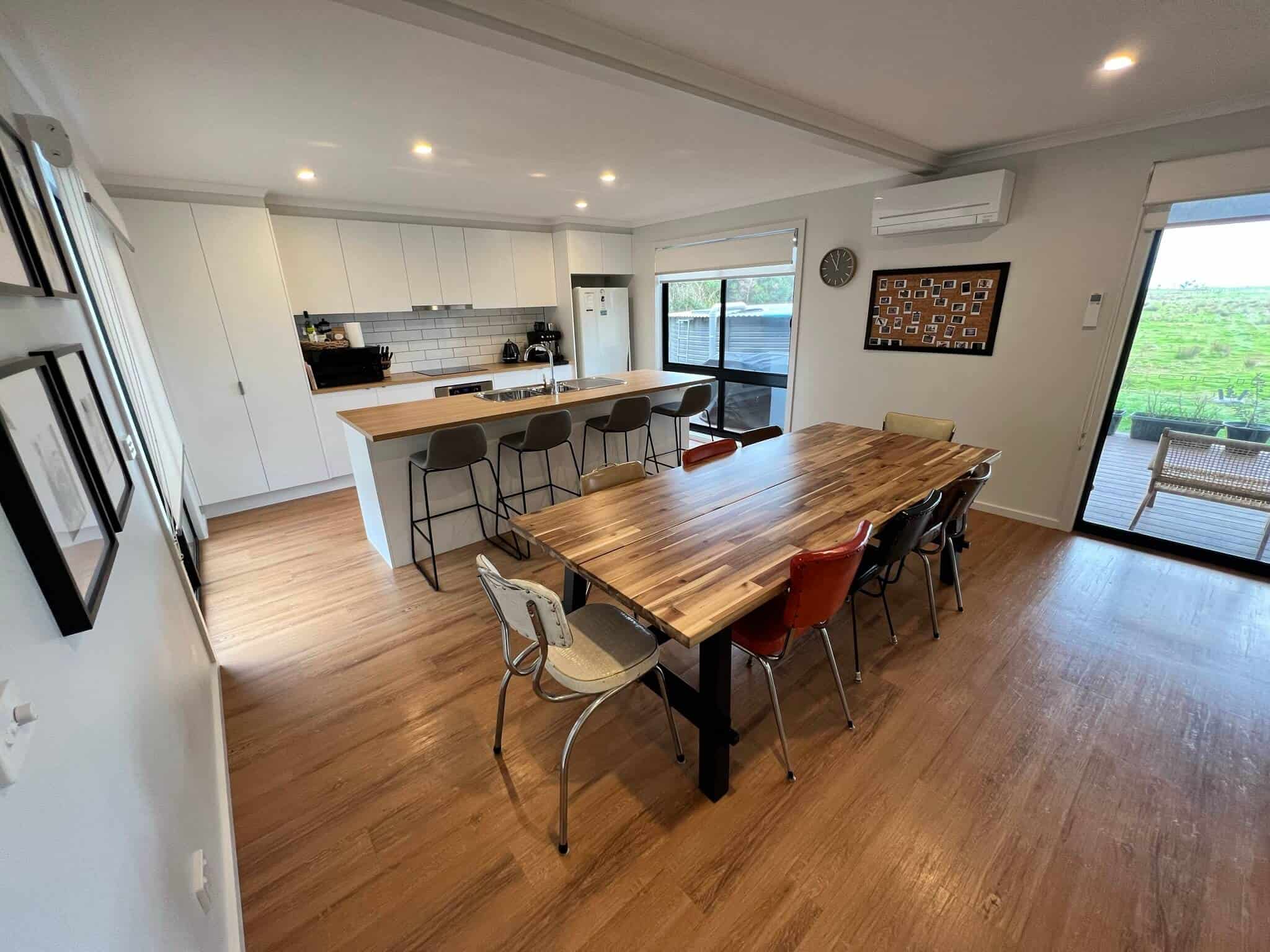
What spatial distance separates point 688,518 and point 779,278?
3764 mm

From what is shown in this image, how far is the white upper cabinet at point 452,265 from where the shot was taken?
4.72 meters

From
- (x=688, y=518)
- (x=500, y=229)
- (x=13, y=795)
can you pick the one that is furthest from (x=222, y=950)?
(x=500, y=229)

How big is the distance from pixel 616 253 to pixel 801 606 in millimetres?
5154

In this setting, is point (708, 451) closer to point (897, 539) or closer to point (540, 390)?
point (897, 539)

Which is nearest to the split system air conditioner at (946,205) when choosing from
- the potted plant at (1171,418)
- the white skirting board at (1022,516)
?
the potted plant at (1171,418)

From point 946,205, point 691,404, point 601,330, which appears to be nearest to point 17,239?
point 691,404

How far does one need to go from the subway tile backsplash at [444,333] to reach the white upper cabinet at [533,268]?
0.89ft

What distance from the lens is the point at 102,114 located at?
7.39ft

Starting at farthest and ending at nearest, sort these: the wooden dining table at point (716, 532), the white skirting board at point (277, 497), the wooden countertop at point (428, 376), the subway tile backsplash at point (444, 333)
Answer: the subway tile backsplash at point (444, 333), the wooden countertop at point (428, 376), the white skirting board at point (277, 497), the wooden dining table at point (716, 532)

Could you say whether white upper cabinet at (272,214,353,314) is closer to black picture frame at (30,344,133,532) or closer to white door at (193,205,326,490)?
white door at (193,205,326,490)

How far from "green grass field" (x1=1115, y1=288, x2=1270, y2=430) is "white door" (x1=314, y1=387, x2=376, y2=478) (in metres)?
5.43

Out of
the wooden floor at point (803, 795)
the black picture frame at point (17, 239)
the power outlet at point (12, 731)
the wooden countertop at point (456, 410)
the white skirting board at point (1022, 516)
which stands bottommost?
the wooden floor at point (803, 795)

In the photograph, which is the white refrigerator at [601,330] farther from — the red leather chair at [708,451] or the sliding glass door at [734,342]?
the red leather chair at [708,451]

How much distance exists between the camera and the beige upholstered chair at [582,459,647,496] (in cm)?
225
